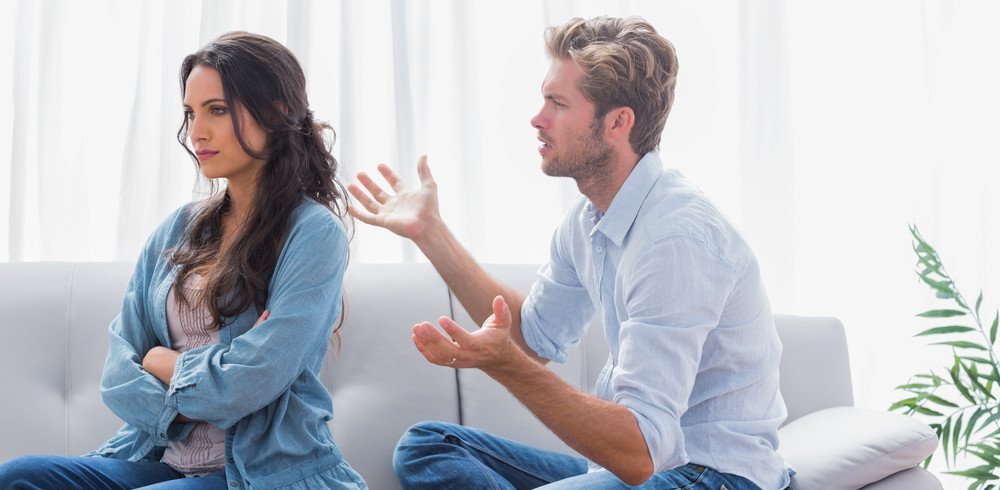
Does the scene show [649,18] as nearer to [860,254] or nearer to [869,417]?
[860,254]

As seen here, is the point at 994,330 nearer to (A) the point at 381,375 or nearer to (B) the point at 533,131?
(B) the point at 533,131

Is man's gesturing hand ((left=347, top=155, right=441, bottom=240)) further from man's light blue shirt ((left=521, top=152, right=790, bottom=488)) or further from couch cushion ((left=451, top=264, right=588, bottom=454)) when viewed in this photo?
couch cushion ((left=451, top=264, right=588, bottom=454))

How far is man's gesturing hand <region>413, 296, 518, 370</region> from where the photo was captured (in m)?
1.24

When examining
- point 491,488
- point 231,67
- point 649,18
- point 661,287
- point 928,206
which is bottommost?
point 491,488

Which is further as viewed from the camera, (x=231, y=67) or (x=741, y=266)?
(x=231, y=67)

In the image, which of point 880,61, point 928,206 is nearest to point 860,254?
point 928,206

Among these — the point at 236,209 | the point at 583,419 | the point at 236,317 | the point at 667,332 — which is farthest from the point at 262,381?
the point at 667,332

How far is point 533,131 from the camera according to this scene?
2.70 metres

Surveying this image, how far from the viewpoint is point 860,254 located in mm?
2932

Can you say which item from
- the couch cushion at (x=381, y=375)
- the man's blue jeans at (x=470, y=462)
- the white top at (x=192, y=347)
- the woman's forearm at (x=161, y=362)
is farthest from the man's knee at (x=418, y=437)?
the woman's forearm at (x=161, y=362)

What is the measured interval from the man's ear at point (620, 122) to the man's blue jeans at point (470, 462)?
2.10 feet

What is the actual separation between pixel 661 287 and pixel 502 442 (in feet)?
2.06

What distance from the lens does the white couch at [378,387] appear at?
1.94 meters

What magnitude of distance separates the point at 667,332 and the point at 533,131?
1366mm
